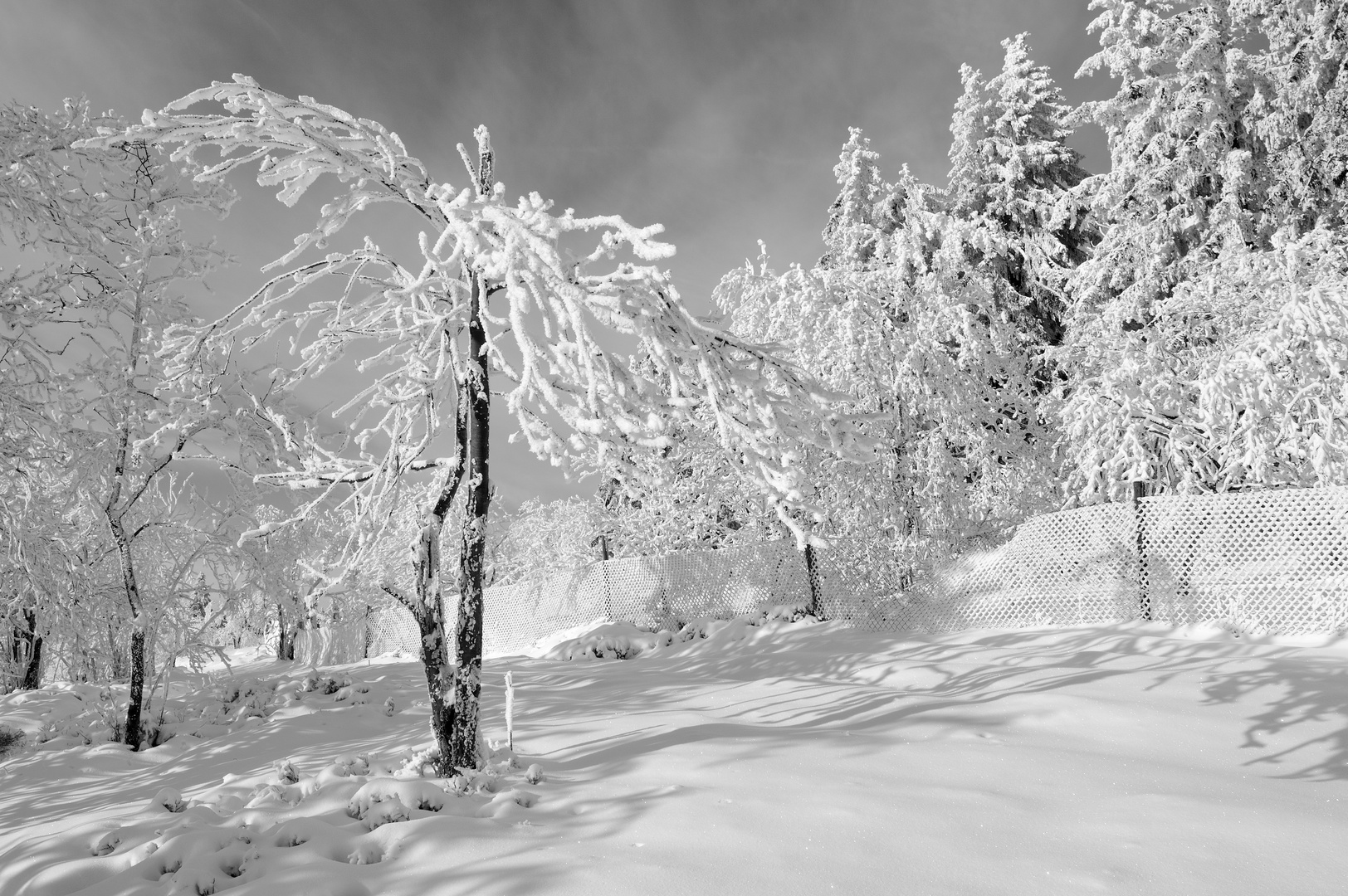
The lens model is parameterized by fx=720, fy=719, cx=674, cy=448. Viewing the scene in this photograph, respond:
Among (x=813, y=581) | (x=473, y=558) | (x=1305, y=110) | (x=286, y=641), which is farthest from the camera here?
(x=286, y=641)

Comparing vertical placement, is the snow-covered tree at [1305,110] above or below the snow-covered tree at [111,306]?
above

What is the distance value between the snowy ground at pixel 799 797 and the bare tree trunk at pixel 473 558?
0.36 meters

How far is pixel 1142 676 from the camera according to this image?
679 centimetres

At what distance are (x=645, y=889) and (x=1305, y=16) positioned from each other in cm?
2157

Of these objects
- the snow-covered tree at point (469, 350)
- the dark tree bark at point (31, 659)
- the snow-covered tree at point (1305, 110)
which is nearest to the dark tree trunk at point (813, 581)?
the snow-covered tree at point (469, 350)

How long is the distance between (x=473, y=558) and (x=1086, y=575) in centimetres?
868

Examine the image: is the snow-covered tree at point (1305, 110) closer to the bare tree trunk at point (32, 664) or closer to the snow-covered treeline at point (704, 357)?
the snow-covered treeline at point (704, 357)

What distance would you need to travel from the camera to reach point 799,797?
3.59 metres

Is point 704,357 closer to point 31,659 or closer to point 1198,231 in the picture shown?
point 31,659

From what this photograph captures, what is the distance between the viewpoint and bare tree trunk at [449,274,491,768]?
4.39 meters

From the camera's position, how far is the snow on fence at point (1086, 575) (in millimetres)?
8312

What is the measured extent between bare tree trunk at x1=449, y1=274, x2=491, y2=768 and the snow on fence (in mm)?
6901

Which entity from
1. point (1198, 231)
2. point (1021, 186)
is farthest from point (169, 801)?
point (1021, 186)

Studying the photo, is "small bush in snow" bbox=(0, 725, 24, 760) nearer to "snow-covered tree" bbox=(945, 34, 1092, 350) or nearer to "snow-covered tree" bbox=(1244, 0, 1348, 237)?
"snow-covered tree" bbox=(945, 34, 1092, 350)
